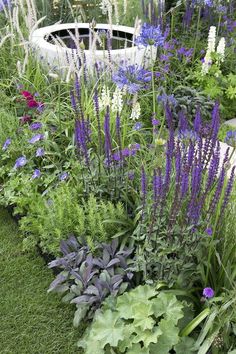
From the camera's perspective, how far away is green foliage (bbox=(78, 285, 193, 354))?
218cm

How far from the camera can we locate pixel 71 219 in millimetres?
2938

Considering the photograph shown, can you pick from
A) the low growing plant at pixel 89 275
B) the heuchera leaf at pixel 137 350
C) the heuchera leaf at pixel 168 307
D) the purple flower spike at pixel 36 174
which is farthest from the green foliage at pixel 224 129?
the heuchera leaf at pixel 137 350

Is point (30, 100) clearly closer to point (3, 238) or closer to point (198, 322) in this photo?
point (3, 238)

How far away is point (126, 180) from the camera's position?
2848 mm

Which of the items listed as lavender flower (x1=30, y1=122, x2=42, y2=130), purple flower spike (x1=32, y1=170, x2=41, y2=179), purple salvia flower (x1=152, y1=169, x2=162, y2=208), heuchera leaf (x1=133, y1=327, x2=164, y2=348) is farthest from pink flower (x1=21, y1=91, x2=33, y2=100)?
heuchera leaf (x1=133, y1=327, x2=164, y2=348)

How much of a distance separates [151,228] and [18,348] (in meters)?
0.99

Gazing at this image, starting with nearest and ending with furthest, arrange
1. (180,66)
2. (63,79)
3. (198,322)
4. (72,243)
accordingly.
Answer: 1. (198,322)
2. (72,243)
3. (63,79)
4. (180,66)

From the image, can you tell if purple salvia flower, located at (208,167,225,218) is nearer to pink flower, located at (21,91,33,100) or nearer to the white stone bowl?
the white stone bowl

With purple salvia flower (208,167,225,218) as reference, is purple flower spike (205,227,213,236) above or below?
below

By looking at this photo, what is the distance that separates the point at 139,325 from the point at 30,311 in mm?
857

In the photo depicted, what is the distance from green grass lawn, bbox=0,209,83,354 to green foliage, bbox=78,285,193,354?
1.08 feet

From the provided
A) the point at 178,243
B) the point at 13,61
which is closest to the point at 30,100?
the point at 13,61

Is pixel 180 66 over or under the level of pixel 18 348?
over

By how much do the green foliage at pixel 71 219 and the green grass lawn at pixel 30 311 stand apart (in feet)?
0.54
